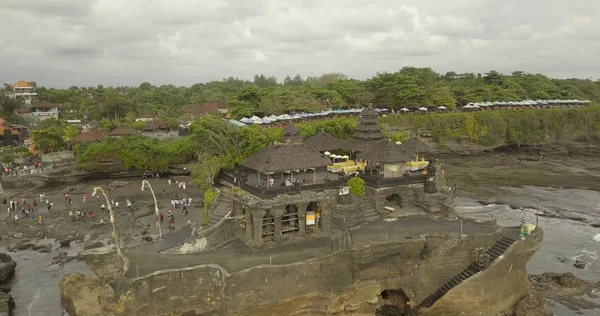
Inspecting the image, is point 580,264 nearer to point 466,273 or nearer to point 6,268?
point 466,273

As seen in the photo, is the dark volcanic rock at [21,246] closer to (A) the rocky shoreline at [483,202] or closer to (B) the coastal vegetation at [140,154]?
(A) the rocky shoreline at [483,202]

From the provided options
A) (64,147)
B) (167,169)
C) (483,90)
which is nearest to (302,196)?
(167,169)

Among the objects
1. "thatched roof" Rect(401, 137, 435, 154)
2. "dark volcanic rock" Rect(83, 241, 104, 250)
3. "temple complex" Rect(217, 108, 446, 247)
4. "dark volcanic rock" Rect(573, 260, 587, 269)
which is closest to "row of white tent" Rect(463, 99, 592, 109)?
"thatched roof" Rect(401, 137, 435, 154)

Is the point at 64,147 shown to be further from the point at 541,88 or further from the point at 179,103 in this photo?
the point at 541,88

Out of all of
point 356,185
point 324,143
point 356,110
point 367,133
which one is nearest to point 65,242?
point 324,143

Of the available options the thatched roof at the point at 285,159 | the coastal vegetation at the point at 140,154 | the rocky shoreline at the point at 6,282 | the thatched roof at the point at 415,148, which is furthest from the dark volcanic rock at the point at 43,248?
the thatched roof at the point at 415,148

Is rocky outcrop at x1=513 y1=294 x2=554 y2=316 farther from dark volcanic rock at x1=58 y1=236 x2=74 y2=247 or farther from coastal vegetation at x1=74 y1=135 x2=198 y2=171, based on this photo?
coastal vegetation at x1=74 y1=135 x2=198 y2=171
